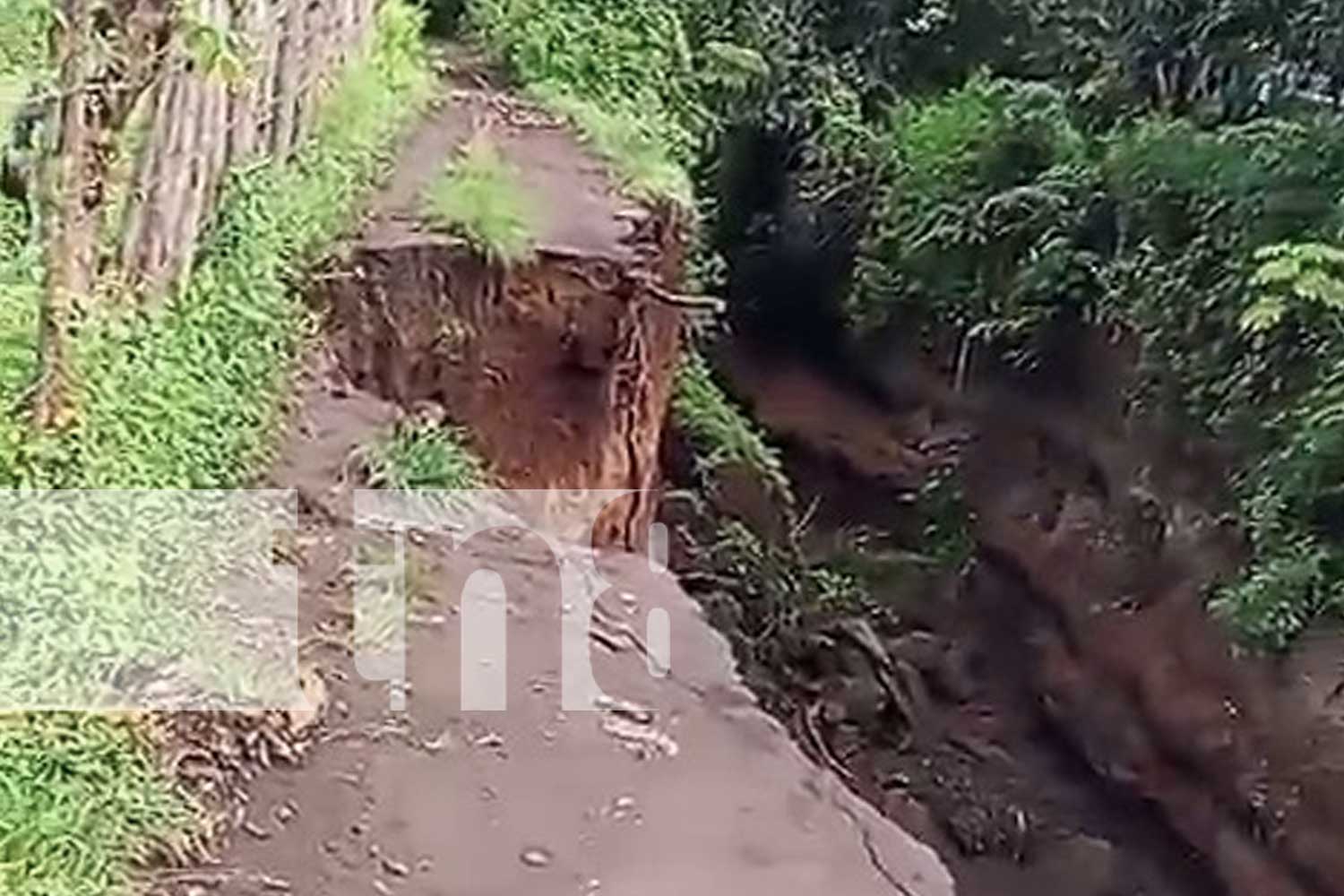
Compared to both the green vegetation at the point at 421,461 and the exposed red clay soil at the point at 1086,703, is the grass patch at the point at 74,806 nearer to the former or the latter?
the green vegetation at the point at 421,461

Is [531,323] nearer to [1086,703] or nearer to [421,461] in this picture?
[421,461]

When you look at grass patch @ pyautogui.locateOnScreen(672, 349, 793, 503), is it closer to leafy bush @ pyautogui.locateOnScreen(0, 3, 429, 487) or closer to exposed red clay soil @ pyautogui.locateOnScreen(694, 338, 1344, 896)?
exposed red clay soil @ pyautogui.locateOnScreen(694, 338, 1344, 896)

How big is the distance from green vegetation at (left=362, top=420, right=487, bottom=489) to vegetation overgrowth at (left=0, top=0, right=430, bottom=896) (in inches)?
12.3

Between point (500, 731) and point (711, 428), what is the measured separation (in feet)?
16.5

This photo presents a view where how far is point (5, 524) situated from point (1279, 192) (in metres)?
5.65

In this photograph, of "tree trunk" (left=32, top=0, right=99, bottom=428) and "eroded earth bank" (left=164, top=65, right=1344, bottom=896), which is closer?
"tree trunk" (left=32, top=0, right=99, bottom=428)

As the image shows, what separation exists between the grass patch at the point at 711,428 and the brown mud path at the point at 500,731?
254 cm

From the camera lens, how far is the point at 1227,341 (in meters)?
8.05

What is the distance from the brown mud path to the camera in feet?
12.5

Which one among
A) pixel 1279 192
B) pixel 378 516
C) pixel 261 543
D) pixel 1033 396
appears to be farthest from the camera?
pixel 1033 396

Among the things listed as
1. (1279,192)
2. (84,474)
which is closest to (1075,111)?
(1279,192)

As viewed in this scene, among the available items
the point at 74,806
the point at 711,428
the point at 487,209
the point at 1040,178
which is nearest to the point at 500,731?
the point at 74,806

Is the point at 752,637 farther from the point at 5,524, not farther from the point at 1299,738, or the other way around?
the point at 5,524

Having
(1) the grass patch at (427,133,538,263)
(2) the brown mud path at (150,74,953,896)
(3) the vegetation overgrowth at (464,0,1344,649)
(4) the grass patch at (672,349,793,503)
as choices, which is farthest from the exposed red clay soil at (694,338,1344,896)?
(1) the grass patch at (427,133,538,263)
